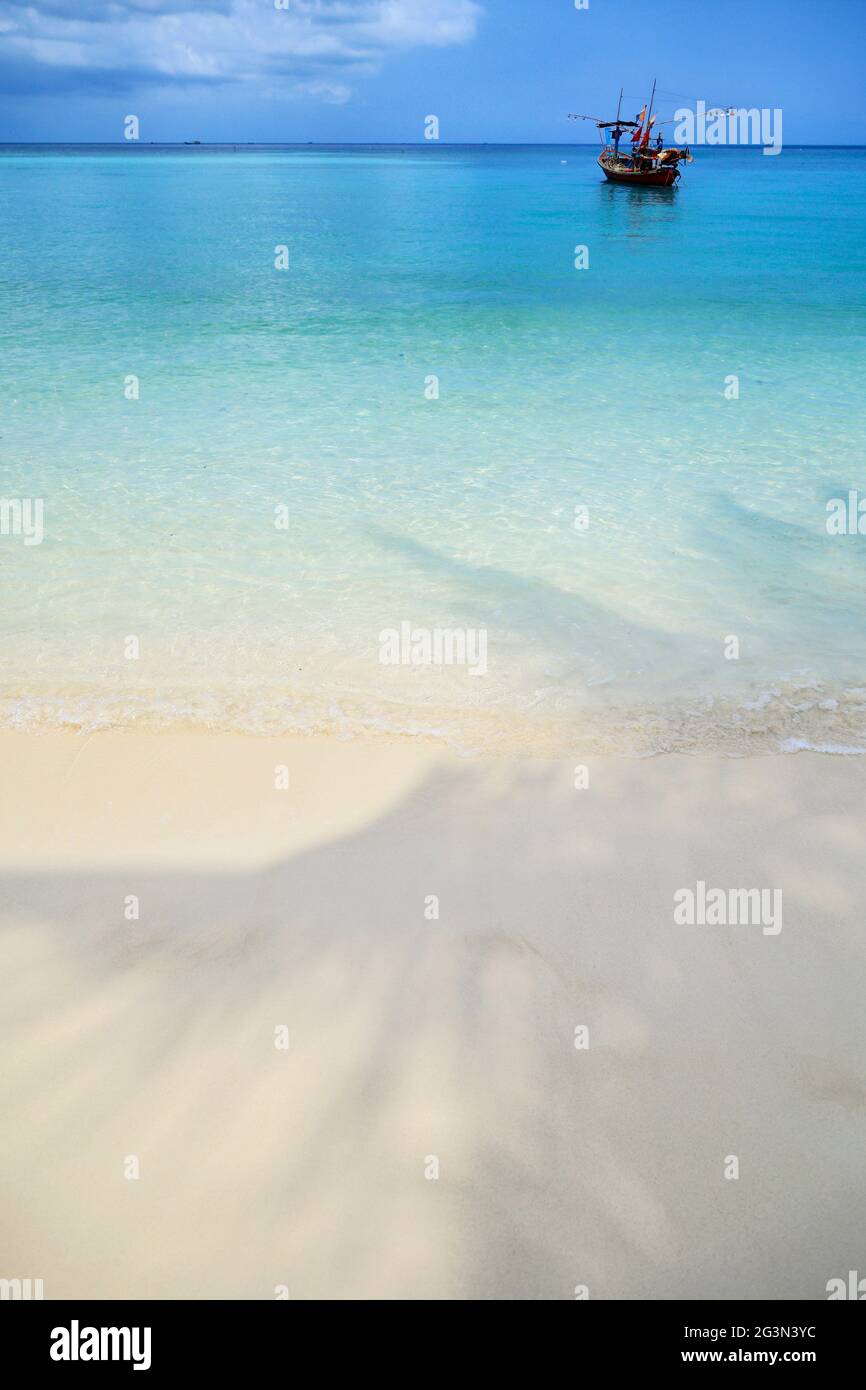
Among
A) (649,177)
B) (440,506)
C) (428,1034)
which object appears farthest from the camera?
(649,177)

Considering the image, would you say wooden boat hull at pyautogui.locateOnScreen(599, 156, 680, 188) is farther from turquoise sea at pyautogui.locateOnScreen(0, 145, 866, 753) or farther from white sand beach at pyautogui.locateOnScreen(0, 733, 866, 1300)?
white sand beach at pyautogui.locateOnScreen(0, 733, 866, 1300)

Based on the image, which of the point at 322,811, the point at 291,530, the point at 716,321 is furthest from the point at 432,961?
the point at 716,321

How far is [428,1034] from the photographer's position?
285 centimetres

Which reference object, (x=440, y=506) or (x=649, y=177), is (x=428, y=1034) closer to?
(x=440, y=506)

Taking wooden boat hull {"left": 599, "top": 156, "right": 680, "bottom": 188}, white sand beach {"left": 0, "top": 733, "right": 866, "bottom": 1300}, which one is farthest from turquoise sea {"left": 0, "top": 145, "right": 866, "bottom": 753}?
wooden boat hull {"left": 599, "top": 156, "right": 680, "bottom": 188}

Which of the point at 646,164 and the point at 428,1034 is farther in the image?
the point at 646,164

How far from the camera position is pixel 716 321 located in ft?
52.3

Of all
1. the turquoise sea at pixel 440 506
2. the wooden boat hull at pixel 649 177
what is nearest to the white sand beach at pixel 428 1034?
the turquoise sea at pixel 440 506

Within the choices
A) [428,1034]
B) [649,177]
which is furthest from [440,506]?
[649,177]

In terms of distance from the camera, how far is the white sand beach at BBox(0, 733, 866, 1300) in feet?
7.48

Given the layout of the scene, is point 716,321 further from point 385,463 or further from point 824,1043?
point 824,1043

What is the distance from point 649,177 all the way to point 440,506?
183 feet

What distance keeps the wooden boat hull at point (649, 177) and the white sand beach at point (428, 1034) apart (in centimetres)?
5916

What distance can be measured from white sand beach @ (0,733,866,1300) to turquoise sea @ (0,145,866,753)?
817mm
